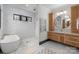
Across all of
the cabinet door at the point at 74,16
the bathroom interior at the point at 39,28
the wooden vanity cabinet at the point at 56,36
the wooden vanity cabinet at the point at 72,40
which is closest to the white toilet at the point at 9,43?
the bathroom interior at the point at 39,28

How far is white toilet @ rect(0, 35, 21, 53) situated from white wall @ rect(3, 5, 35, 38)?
3.1 inches

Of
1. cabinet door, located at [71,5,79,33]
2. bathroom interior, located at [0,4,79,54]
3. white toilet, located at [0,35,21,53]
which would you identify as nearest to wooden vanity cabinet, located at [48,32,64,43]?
bathroom interior, located at [0,4,79,54]

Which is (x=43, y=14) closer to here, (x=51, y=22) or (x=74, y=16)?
(x=51, y=22)

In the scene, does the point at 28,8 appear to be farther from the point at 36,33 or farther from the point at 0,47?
the point at 0,47

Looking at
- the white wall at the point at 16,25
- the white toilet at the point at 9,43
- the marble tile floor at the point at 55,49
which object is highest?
the white wall at the point at 16,25

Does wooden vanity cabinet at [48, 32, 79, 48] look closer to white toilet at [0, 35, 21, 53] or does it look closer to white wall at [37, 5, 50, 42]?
white wall at [37, 5, 50, 42]

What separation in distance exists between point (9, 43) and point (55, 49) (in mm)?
754

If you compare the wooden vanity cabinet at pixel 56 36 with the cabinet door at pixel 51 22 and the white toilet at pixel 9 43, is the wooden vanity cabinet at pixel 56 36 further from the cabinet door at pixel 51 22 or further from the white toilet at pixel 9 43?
the white toilet at pixel 9 43

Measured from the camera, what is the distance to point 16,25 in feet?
3.77

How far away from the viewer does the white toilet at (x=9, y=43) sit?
3.63 feet

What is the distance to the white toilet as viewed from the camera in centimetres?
111

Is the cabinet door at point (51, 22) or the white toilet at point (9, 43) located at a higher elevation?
the cabinet door at point (51, 22)

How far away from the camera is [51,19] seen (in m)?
1.27
